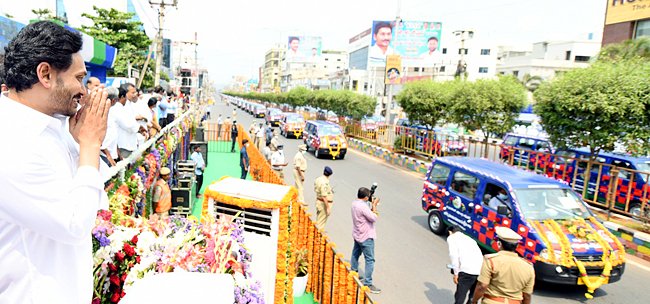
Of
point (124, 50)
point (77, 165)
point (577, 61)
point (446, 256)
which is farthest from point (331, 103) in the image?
point (577, 61)

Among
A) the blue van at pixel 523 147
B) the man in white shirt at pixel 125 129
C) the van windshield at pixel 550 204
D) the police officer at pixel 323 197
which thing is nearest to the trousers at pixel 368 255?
the police officer at pixel 323 197

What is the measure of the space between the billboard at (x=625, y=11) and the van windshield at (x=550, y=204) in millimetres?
36951

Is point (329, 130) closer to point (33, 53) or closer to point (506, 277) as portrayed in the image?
point (506, 277)

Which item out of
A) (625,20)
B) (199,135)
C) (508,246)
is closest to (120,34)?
(199,135)

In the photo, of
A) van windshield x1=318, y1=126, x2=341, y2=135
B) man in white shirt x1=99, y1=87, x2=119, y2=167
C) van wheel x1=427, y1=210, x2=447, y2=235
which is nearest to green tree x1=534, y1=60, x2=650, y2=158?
van wheel x1=427, y1=210, x2=447, y2=235

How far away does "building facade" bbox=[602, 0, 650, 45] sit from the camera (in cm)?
3506

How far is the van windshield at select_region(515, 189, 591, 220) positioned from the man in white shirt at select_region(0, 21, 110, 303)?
23.4 feet

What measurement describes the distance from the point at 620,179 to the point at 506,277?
9035mm

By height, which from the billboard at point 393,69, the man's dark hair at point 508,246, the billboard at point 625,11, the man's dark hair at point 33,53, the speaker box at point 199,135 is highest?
the billboard at point 625,11

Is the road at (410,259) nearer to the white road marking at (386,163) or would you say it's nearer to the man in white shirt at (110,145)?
the white road marking at (386,163)

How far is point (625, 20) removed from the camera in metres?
36.8

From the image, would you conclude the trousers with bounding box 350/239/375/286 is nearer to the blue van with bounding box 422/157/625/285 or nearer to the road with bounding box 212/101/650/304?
the road with bounding box 212/101/650/304

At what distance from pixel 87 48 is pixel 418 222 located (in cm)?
964

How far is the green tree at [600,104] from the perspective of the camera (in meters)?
10.1
